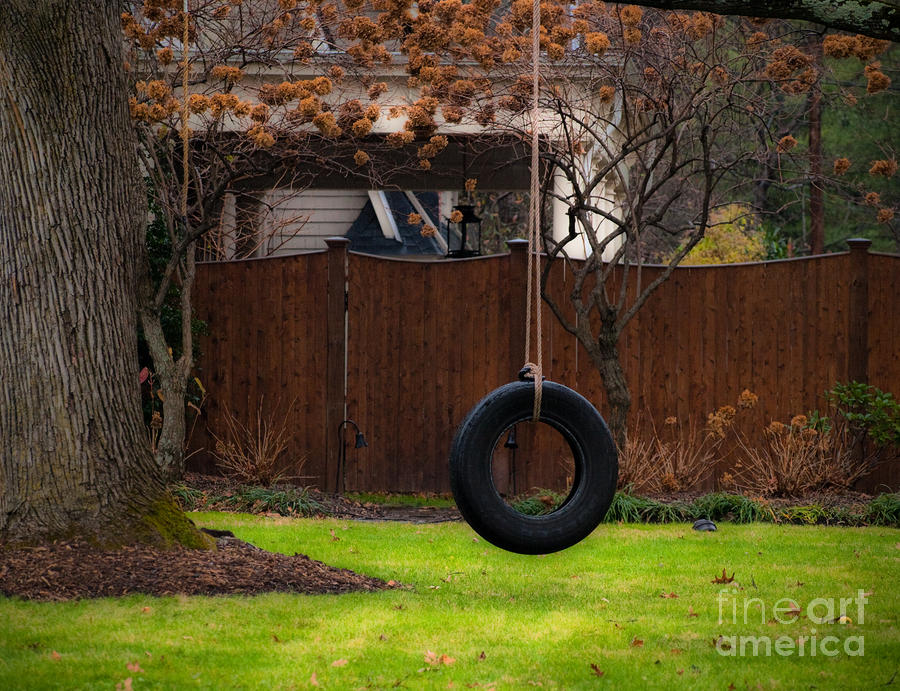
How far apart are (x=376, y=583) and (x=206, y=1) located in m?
5.64

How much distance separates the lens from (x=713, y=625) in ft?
17.0

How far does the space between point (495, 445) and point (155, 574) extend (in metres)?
2.25

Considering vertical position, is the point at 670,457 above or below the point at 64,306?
below

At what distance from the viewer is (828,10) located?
15.6 ft

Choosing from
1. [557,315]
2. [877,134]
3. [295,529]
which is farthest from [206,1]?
[877,134]

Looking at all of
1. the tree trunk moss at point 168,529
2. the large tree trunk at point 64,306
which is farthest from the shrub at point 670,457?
the large tree trunk at point 64,306

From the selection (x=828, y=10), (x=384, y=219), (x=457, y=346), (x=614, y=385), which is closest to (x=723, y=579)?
(x=614, y=385)

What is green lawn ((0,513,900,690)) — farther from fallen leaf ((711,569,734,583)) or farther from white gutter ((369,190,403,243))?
white gutter ((369,190,403,243))

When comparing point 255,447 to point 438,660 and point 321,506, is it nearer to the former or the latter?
point 321,506

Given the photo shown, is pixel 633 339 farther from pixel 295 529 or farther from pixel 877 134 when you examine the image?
pixel 877 134

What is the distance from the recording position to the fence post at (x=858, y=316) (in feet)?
31.2

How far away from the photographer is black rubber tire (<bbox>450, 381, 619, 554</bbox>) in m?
4.43

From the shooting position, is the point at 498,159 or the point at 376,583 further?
the point at 498,159

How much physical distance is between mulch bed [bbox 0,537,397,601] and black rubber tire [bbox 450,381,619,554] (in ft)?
5.20
